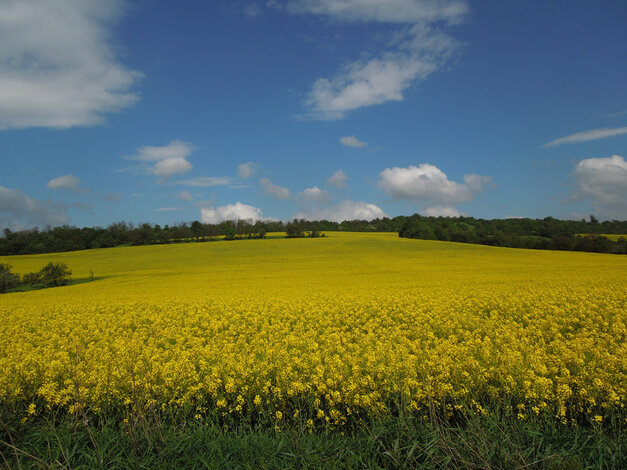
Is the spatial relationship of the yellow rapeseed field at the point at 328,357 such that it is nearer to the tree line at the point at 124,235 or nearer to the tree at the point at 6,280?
the tree at the point at 6,280

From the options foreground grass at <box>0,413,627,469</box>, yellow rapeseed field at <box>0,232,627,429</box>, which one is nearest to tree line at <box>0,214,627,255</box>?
yellow rapeseed field at <box>0,232,627,429</box>

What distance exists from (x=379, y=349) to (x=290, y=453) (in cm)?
371

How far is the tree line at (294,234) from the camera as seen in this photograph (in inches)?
2343

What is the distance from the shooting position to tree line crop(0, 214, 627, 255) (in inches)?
2343

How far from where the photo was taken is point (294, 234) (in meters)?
81.3

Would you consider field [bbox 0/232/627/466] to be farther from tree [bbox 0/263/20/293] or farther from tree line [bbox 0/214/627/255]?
tree line [bbox 0/214/627/255]

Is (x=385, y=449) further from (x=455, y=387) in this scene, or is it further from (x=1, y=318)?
(x=1, y=318)

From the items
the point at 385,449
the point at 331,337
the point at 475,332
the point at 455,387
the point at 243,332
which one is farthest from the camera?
the point at 243,332

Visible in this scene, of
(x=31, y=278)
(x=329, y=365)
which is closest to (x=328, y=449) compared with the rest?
(x=329, y=365)

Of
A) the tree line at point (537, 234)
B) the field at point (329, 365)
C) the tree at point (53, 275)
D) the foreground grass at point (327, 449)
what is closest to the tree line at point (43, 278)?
the tree at point (53, 275)

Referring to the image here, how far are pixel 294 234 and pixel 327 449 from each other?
77664 mm

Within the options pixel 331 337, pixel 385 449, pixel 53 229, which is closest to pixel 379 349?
pixel 331 337

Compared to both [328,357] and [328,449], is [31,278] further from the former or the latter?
[328,449]

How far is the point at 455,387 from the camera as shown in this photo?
568cm
